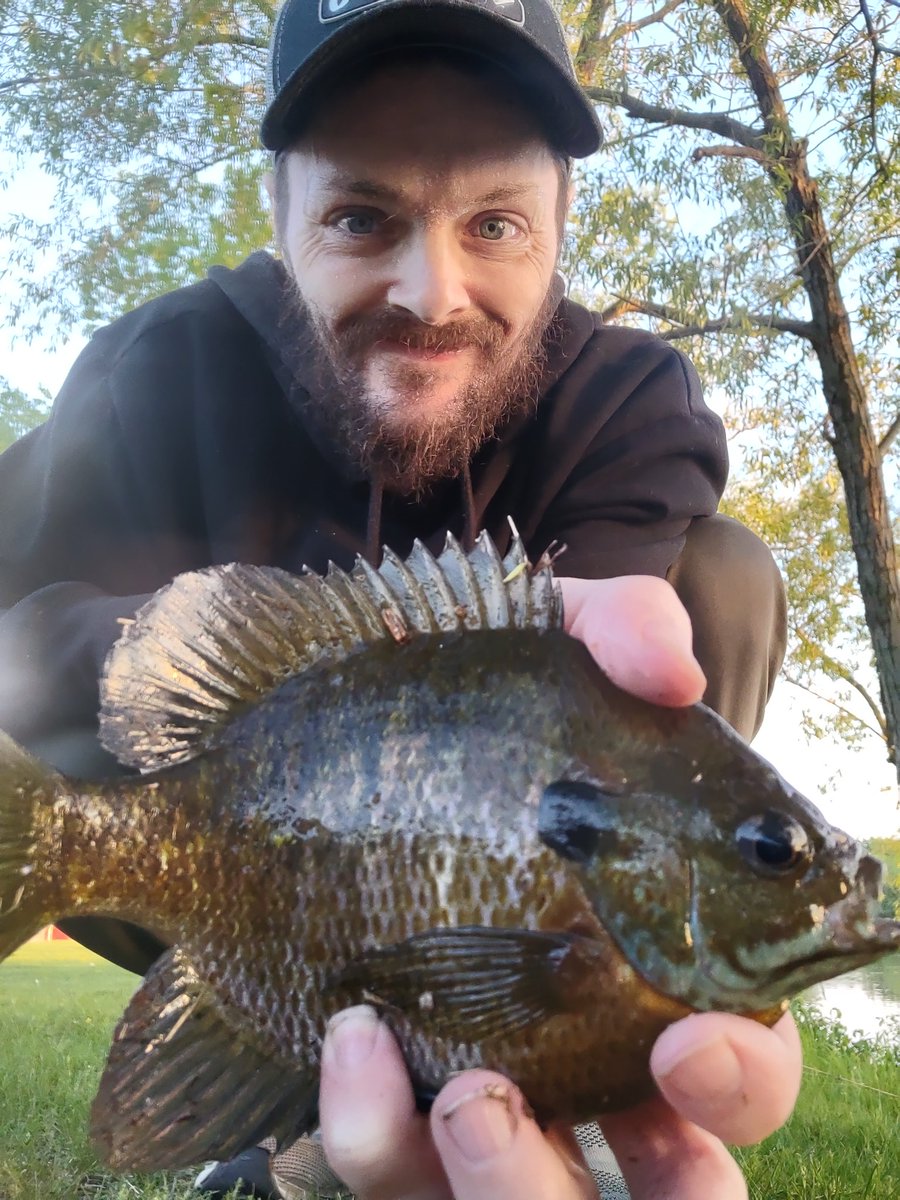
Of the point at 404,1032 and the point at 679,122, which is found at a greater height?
the point at 679,122

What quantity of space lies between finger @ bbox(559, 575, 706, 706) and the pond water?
3189 mm

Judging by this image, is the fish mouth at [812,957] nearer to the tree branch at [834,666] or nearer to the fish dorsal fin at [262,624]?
the fish dorsal fin at [262,624]

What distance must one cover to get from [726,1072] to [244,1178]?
1746 mm

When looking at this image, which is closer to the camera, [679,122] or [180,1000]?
[180,1000]

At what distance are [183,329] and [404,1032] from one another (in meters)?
1.90

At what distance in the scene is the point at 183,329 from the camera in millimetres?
2420

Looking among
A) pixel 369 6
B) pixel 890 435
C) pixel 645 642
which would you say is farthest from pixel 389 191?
pixel 890 435

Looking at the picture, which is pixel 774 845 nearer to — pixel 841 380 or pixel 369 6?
pixel 369 6

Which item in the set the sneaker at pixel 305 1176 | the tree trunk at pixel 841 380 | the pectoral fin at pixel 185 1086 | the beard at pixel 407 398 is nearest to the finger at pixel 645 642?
the pectoral fin at pixel 185 1086

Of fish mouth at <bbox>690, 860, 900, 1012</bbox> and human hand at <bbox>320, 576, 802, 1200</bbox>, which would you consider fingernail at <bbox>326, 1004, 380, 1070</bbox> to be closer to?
human hand at <bbox>320, 576, 802, 1200</bbox>

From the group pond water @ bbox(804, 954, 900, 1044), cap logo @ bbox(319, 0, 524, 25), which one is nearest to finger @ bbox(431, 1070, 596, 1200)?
cap logo @ bbox(319, 0, 524, 25)

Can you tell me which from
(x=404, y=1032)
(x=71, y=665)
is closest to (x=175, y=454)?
(x=71, y=665)

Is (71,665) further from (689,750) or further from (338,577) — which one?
(689,750)

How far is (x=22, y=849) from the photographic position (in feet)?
3.92
